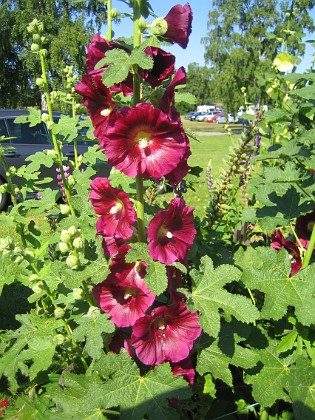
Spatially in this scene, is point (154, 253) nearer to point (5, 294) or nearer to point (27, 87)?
point (5, 294)

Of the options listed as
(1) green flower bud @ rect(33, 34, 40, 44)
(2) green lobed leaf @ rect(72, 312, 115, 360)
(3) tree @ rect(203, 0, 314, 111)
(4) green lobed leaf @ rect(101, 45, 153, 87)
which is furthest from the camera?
(3) tree @ rect(203, 0, 314, 111)

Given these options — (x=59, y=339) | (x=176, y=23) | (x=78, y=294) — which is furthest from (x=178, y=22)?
(x=59, y=339)

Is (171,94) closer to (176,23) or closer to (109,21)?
(176,23)

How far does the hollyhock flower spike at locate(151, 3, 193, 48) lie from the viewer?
1.23m

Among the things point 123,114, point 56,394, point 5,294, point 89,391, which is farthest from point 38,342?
point 5,294

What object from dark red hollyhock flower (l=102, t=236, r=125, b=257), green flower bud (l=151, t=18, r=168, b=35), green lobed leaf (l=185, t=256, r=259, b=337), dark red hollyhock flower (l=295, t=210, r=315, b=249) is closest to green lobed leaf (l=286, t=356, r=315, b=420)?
green lobed leaf (l=185, t=256, r=259, b=337)

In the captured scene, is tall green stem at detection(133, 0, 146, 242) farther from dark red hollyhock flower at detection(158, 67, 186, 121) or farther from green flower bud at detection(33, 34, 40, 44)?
green flower bud at detection(33, 34, 40, 44)

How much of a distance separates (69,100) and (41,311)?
1186 mm

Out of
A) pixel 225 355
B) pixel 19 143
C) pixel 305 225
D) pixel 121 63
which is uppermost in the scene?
→ pixel 121 63

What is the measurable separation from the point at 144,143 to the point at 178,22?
35cm

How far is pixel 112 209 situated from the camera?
1394 millimetres

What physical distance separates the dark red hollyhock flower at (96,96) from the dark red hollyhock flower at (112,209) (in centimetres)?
20

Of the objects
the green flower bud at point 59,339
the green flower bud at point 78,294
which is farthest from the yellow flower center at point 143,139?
the green flower bud at point 59,339

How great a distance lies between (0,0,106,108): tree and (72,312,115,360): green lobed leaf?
16.5 m
